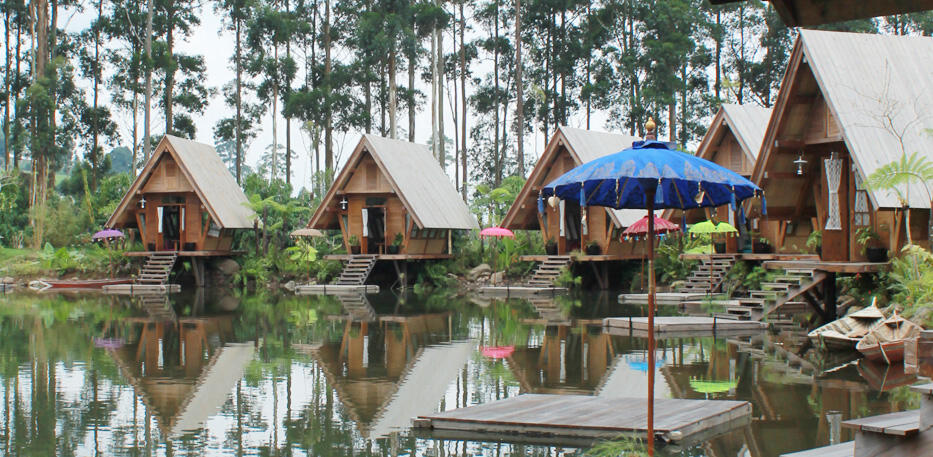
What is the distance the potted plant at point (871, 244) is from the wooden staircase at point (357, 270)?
16.7 meters

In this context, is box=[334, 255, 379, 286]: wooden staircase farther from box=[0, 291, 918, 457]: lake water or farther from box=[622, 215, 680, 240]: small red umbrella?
box=[0, 291, 918, 457]: lake water

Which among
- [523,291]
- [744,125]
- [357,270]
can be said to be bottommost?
[523,291]

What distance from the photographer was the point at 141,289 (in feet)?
105

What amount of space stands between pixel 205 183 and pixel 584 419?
2776cm

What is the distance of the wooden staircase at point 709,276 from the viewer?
25.2 m

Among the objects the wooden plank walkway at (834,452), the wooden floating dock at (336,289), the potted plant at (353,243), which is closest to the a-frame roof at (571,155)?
the wooden floating dock at (336,289)

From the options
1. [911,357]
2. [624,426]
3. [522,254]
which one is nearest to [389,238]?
[522,254]

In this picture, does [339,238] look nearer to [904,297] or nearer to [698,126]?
[698,126]

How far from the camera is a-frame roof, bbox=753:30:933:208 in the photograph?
16.6 metres

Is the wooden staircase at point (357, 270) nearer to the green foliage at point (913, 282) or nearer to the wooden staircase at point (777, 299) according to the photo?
the wooden staircase at point (777, 299)

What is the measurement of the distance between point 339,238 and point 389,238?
16.5 feet

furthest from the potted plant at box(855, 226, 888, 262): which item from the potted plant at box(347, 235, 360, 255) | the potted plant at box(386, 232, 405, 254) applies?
the potted plant at box(347, 235, 360, 255)

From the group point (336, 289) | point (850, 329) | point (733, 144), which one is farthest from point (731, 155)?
point (850, 329)

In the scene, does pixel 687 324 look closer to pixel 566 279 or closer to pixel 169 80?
pixel 566 279
